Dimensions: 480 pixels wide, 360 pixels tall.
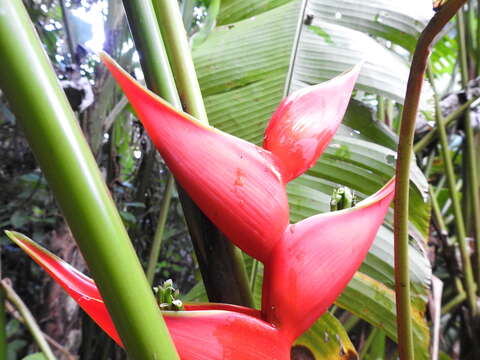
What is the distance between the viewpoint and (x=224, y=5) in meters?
0.67

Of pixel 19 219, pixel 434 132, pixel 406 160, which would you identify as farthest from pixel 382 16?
pixel 19 219

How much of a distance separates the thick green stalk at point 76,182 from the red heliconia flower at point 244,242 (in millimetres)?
58

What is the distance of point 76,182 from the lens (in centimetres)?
13

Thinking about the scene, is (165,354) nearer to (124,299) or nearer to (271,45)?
(124,299)

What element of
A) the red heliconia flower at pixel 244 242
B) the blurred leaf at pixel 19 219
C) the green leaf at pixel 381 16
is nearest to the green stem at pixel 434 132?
the green leaf at pixel 381 16

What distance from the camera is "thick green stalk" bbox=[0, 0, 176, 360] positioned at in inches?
4.7

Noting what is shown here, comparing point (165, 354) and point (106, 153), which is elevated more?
point (165, 354)

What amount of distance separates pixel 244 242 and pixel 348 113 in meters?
0.37

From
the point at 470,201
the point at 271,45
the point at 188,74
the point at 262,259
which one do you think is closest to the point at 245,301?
the point at 262,259

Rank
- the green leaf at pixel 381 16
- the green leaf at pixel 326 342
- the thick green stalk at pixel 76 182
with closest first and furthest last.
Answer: the thick green stalk at pixel 76 182, the green leaf at pixel 326 342, the green leaf at pixel 381 16

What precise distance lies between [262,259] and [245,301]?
28mm

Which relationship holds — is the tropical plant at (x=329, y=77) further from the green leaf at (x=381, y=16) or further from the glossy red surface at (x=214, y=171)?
the glossy red surface at (x=214, y=171)

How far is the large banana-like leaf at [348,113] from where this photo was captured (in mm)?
442

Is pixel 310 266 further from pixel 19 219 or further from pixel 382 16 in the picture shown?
pixel 19 219
